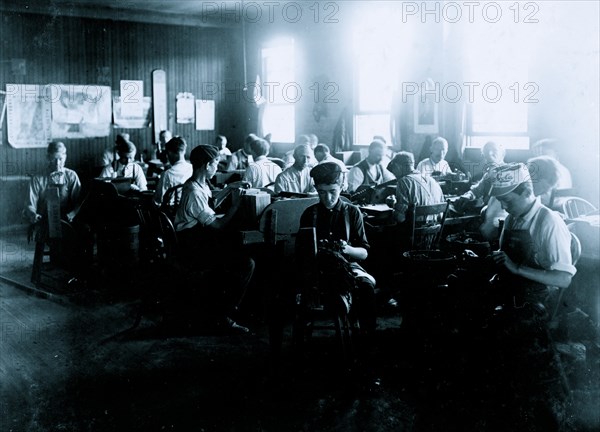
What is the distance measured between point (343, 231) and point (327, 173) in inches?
14.5

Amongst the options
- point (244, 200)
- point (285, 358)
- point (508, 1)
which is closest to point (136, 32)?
point (508, 1)

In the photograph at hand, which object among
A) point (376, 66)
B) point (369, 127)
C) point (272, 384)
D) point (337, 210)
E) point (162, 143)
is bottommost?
point (272, 384)

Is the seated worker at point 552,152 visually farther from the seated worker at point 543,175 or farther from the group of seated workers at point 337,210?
the seated worker at point 543,175

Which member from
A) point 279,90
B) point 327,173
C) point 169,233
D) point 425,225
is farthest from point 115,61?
point 327,173

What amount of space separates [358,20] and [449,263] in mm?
7272

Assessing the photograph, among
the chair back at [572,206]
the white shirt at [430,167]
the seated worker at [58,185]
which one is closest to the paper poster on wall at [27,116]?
the seated worker at [58,185]

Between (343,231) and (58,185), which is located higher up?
(58,185)

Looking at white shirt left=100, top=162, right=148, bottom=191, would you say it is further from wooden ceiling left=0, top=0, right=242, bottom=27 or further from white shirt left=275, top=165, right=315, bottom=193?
wooden ceiling left=0, top=0, right=242, bottom=27

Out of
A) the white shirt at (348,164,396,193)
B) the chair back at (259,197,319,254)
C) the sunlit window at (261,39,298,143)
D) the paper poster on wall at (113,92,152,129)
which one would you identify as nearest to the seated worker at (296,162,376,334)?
the chair back at (259,197,319,254)

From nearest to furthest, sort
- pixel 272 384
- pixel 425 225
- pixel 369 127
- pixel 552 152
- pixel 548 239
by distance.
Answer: pixel 548 239 → pixel 272 384 → pixel 425 225 → pixel 552 152 → pixel 369 127

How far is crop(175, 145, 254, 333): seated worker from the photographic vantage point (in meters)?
4.63

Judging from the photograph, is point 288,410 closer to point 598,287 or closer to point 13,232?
point 598,287

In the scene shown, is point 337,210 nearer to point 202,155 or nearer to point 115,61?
point 202,155

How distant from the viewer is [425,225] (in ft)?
16.5
